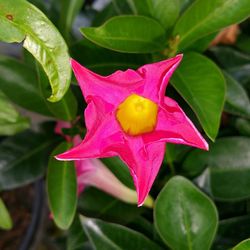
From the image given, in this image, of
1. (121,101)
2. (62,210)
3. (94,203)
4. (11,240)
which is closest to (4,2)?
(121,101)

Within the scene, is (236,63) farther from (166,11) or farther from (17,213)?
(17,213)

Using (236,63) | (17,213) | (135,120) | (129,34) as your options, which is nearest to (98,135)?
(135,120)

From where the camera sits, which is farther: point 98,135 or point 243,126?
point 243,126

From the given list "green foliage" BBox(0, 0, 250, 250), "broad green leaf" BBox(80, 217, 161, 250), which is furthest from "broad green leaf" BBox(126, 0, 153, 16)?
"broad green leaf" BBox(80, 217, 161, 250)

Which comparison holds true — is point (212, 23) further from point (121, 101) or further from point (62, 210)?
point (62, 210)

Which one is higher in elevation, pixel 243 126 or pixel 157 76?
pixel 157 76

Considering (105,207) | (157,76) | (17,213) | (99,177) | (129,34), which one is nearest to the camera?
(157,76)
